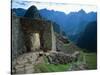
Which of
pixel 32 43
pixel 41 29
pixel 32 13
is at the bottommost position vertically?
pixel 32 43

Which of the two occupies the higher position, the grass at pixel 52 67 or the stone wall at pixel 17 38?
the stone wall at pixel 17 38

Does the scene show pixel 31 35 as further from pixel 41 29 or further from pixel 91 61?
pixel 91 61

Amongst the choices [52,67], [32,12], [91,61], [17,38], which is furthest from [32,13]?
[91,61]

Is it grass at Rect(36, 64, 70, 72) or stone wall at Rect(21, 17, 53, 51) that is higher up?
stone wall at Rect(21, 17, 53, 51)

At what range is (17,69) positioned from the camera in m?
2.25

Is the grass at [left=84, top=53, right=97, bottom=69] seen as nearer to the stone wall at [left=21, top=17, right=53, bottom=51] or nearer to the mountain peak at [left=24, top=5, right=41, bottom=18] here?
the stone wall at [left=21, top=17, right=53, bottom=51]

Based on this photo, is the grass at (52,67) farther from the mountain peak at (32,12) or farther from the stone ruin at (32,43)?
the mountain peak at (32,12)

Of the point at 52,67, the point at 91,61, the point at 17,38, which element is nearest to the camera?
the point at 17,38

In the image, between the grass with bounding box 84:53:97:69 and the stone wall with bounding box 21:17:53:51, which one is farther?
the grass with bounding box 84:53:97:69

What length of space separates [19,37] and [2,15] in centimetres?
32

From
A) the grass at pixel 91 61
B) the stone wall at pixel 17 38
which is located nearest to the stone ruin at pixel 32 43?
the stone wall at pixel 17 38

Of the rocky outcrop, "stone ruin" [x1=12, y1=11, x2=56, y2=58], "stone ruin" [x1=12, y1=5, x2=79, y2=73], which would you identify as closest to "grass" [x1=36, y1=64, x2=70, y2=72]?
"stone ruin" [x1=12, y1=5, x2=79, y2=73]

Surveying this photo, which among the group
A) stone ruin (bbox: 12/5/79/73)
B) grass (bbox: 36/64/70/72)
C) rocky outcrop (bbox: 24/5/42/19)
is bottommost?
grass (bbox: 36/64/70/72)

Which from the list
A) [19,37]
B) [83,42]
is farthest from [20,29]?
[83,42]
